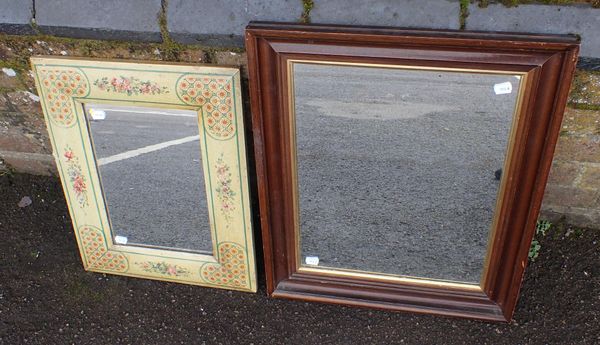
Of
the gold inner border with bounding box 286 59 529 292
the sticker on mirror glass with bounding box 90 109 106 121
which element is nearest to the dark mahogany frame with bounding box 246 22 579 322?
the gold inner border with bounding box 286 59 529 292

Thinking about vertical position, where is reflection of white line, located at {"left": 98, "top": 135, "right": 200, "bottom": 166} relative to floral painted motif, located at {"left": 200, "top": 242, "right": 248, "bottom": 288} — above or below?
above

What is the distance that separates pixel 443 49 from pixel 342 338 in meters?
1.17

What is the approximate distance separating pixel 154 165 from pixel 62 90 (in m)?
0.43

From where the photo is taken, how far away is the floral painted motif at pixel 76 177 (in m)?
2.23

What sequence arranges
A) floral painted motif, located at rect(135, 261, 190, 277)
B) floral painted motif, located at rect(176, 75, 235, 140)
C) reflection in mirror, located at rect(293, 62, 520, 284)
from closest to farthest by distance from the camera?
1. reflection in mirror, located at rect(293, 62, 520, 284)
2. floral painted motif, located at rect(176, 75, 235, 140)
3. floral painted motif, located at rect(135, 261, 190, 277)

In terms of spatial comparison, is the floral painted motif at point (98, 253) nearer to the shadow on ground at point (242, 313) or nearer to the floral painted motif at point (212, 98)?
the shadow on ground at point (242, 313)

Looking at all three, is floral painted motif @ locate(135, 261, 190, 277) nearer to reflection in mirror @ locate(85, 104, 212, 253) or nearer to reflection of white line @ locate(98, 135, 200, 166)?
reflection in mirror @ locate(85, 104, 212, 253)

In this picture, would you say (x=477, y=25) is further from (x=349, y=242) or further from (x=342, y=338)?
(x=342, y=338)

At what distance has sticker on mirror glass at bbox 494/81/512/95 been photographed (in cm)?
173

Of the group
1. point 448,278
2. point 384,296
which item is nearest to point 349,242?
point 384,296

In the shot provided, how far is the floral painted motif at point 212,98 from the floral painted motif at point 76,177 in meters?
0.57

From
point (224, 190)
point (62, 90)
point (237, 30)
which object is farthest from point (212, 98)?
point (62, 90)

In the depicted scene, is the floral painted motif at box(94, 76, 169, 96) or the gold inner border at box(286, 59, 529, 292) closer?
the gold inner border at box(286, 59, 529, 292)

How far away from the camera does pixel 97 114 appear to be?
2.12 m
